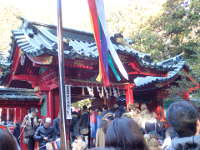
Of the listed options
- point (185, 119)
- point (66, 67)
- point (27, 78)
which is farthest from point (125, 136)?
point (27, 78)

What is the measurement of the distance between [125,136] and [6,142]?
74 cm

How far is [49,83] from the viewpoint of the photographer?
8820mm

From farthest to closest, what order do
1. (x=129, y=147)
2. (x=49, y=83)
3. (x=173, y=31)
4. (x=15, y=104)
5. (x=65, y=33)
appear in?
1. (x=173, y=31)
2. (x=15, y=104)
3. (x=65, y=33)
4. (x=49, y=83)
5. (x=129, y=147)

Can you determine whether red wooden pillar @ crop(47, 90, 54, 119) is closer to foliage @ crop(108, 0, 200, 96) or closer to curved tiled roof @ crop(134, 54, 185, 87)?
curved tiled roof @ crop(134, 54, 185, 87)

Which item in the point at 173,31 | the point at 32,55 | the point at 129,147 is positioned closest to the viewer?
the point at 129,147

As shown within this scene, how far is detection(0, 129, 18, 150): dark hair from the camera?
4.50ft

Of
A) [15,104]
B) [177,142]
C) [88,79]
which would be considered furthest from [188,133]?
[15,104]

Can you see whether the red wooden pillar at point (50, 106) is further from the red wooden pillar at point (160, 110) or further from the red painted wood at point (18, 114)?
the red wooden pillar at point (160, 110)

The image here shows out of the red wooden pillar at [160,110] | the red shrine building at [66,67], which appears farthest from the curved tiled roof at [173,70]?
the red wooden pillar at [160,110]

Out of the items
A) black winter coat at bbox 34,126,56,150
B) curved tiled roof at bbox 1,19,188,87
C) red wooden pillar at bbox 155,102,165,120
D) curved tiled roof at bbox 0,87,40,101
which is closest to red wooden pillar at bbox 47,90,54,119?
black winter coat at bbox 34,126,56,150

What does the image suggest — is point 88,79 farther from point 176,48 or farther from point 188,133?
point 188,133

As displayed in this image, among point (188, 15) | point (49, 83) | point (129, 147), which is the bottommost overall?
point (129, 147)

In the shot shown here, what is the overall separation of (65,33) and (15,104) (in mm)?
3828

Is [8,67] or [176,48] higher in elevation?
[176,48]
